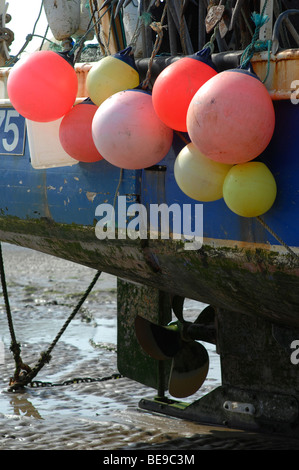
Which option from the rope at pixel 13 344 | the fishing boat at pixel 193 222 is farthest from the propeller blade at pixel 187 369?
the rope at pixel 13 344

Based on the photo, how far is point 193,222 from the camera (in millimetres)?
3131

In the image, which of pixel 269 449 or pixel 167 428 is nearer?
pixel 269 449

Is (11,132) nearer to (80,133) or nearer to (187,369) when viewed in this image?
(80,133)

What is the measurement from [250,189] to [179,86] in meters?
0.47

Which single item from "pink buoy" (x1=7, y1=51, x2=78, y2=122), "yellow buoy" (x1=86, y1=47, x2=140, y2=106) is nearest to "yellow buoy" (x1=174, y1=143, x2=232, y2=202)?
"yellow buoy" (x1=86, y1=47, x2=140, y2=106)

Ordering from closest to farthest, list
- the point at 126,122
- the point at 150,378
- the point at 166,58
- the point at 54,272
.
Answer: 1. the point at 126,122
2. the point at 166,58
3. the point at 150,378
4. the point at 54,272

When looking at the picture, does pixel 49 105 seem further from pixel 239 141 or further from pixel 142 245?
pixel 239 141

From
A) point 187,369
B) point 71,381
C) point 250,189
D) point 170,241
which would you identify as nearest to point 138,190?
point 170,241

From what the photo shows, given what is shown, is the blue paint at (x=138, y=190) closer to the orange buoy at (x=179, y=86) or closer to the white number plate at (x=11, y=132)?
the white number plate at (x=11, y=132)

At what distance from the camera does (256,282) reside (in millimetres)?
3027

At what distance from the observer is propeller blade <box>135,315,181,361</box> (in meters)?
4.44

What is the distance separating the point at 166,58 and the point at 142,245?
0.78 meters

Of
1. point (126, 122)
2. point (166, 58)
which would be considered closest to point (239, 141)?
point (126, 122)

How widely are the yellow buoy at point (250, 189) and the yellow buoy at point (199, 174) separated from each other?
63mm
